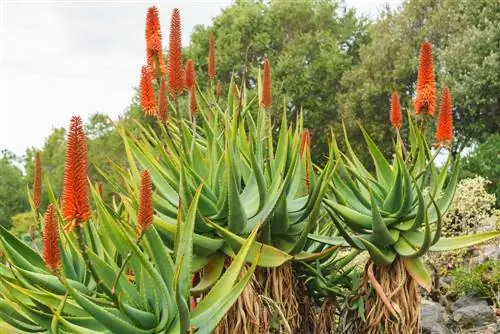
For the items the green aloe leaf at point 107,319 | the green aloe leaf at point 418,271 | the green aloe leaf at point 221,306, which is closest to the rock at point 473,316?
the green aloe leaf at point 418,271

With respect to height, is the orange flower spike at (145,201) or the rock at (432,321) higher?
the orange flower spike at (145,201)

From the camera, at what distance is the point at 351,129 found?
28453 mm

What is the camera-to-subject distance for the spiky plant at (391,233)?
4.90 metres

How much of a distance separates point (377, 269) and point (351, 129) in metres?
23.6

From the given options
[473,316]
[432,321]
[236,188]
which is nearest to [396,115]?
[236,188]

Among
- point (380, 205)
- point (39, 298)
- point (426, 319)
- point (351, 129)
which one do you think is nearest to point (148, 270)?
point (39, 298)

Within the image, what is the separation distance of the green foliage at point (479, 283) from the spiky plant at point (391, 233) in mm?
4545

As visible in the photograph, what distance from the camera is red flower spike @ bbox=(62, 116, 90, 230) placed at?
2.97 meters

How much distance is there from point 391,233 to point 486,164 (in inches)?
549

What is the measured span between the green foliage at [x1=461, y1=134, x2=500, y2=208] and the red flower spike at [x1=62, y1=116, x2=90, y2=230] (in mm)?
15683

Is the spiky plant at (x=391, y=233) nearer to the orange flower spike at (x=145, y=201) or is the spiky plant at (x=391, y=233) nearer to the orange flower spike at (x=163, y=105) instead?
the orange flower spike at (x=163, y=105)

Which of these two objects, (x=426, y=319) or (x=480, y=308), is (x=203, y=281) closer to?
(x=426, y=319)

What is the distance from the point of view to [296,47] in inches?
1270

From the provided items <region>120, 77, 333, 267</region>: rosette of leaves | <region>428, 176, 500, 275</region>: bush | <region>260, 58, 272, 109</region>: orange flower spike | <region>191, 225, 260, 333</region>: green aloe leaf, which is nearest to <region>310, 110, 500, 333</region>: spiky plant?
<region>120, 77, 333, 267</region>: rosette of leaves
